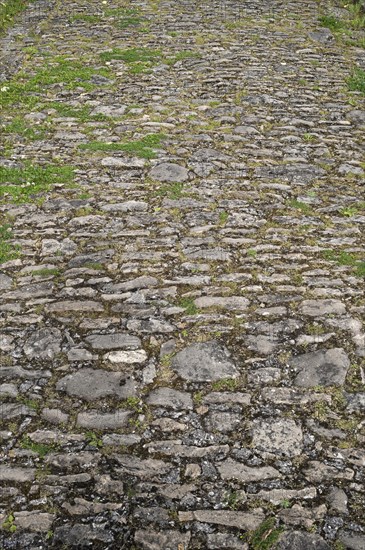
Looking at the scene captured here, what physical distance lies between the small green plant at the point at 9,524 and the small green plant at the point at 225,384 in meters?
1.50

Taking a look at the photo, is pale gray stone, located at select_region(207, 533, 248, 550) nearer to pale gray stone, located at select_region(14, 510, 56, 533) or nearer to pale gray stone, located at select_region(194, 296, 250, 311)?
pale gray stone, located at select_region(14, 510, 56, 533)

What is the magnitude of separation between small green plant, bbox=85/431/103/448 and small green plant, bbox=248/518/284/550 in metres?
1.08

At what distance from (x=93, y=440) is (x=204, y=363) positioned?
0.97 meters

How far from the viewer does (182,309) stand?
16.5 ft

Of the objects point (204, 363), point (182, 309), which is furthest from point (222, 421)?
point (182, 309)

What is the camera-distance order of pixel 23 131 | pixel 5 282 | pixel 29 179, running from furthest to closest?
1. pixel 23 131
2. pixel 29 179
3. pixel 5 282

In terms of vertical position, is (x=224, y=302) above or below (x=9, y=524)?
above

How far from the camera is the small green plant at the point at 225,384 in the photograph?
14.3 ft

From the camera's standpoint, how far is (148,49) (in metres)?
10.6

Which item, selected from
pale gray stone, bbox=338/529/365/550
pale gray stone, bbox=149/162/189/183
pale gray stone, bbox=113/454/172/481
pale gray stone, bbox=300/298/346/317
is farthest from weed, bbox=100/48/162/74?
pale gray stone, bbox=338/529/365/550

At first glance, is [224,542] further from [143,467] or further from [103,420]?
[103,420]

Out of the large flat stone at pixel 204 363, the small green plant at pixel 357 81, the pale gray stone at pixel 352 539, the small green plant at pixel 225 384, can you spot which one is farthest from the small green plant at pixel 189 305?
the small green plant at pixel 357 81

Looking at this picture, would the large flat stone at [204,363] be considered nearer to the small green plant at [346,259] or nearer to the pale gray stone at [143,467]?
the pale gray stone at [143,467]

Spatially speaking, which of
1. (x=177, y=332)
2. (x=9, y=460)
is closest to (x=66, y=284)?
(x=177, y=332)
